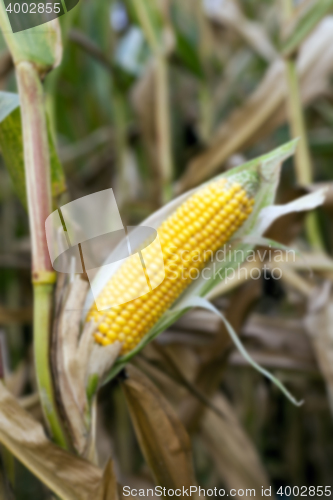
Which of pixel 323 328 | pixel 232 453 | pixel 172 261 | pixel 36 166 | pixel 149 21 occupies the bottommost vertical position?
pixel 232 453

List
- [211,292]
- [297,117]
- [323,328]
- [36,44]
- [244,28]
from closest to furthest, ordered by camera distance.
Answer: [36,44] < [211,292] < [323,328] < [297,117] < [244,28]

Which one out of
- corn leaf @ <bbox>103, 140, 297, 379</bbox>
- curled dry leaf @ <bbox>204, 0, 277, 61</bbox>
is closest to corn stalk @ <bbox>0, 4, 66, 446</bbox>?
corn leaf @ <bbox>103, 140, 297, 379</bbox>

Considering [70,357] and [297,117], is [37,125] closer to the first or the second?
[70,357]

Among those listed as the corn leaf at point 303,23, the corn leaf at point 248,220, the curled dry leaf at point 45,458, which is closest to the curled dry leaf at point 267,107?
the corn leaf at point 303,23

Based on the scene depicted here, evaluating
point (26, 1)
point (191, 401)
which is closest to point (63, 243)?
point (26, 1)

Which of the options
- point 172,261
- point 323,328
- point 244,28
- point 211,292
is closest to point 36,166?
point 172,261

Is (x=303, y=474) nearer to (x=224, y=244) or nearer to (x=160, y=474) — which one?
(x=160, y=474)

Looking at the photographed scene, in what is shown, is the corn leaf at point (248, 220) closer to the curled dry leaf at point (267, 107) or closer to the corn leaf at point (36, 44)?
the corn leaf at point (36, 44)
